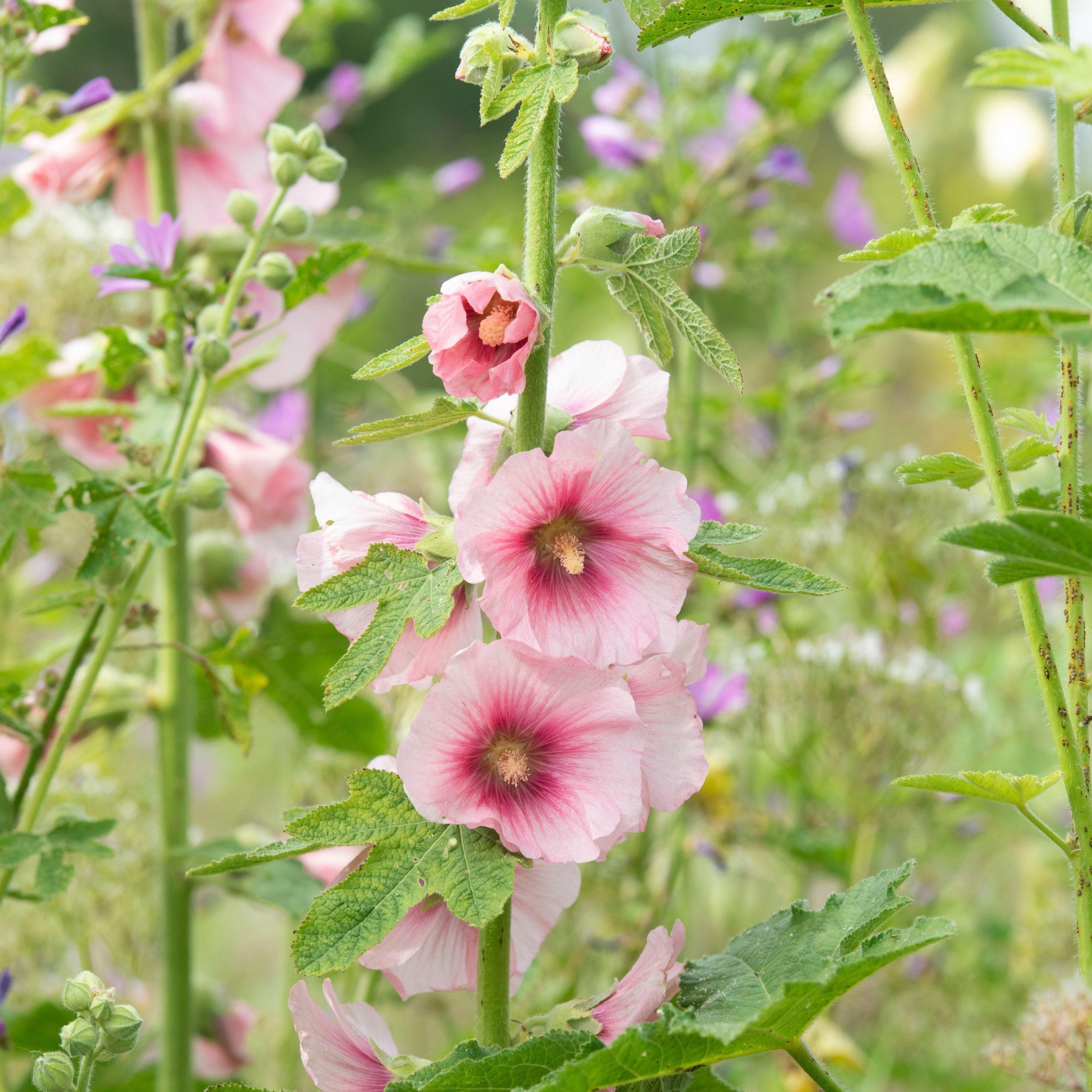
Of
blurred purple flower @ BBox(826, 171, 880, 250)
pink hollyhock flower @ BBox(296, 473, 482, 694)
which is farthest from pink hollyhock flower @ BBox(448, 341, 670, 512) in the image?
blurred purple flower @ BBox(826, 171, 880, 250)

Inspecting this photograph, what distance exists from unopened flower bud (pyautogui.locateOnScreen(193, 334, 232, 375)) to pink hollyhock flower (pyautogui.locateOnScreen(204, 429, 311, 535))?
32cm

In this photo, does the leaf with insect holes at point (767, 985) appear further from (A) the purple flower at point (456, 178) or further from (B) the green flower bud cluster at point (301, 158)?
(A) the purple flower at point (456, 178)

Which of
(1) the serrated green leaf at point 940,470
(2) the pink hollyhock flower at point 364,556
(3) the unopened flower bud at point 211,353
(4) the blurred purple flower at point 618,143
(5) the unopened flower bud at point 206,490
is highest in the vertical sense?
(3) the unopened flower bud at point 211,353

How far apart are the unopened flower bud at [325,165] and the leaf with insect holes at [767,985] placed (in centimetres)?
45

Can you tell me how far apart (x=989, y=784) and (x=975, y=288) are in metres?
0.20

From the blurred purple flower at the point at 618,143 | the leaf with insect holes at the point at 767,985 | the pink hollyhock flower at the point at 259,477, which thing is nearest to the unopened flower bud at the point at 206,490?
the pink hollyhock flower at the point at 259,477

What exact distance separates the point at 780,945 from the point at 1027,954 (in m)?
0.96

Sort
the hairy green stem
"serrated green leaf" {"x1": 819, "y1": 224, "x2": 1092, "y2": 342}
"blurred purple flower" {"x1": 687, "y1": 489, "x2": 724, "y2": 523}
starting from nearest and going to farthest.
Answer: "serrated green leaf" {"x1": 819, "y1": 224, "x2": 1092, "y2": 342}
the hairy green stem
"blurred purple flower" {"x1": 687, "y1": 489, "x2": 724, "y2": 523}

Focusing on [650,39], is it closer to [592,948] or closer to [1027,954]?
[592,948]

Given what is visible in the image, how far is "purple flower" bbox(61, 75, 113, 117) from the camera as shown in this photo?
0.79m

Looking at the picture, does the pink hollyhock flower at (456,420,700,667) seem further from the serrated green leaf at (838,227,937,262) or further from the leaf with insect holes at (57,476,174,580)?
the leaf with insect holes at (57,476,174,580)

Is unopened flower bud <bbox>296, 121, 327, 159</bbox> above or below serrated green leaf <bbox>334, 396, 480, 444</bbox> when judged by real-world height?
above

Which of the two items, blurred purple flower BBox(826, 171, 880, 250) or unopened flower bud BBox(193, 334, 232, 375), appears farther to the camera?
blurred purple flower BBox(826, 171, 880, 250)

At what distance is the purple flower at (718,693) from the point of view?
4.16 feet
